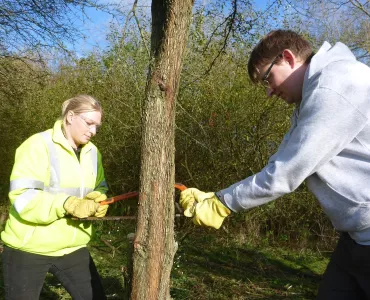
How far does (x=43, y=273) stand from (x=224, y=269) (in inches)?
104

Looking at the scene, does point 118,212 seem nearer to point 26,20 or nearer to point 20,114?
point 20,114

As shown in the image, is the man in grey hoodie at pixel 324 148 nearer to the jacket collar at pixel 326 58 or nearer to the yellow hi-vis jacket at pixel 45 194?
the jacket collar at pixel 326 58

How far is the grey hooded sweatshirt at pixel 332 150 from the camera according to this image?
1.55m

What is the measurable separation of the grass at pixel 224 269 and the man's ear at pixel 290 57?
173 centimetres

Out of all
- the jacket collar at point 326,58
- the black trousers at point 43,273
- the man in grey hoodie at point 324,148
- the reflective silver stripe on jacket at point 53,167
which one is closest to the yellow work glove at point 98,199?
the reflective silver stripe on jacket at point 53,167

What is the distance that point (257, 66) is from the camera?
1843mm

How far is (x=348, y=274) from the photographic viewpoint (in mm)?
1931

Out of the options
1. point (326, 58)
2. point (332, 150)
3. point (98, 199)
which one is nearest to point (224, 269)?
point (98, 199)

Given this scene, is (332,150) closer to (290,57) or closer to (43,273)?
(290,57)

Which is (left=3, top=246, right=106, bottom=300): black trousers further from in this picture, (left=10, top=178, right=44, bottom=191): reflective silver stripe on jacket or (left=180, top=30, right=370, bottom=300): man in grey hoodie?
(left=180, top=30, right=370, bottom=300): man in grey hoodie

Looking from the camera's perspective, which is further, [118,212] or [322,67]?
[118,212]

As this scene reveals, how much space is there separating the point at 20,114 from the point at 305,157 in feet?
21.1

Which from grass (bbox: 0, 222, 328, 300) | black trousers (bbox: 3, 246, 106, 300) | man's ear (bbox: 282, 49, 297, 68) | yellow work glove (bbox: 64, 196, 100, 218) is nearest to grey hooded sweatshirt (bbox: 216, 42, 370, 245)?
man's ear (bbox: 282, 49, 297, 68)

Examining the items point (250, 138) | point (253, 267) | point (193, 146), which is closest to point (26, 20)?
point (193, 146)
